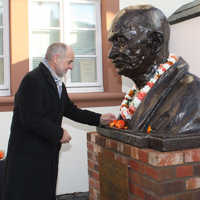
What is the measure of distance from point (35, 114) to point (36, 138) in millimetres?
251

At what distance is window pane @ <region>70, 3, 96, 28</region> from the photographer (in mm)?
5121

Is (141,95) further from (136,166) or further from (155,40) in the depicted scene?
(136,166)

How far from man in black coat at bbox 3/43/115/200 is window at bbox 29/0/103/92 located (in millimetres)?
2097

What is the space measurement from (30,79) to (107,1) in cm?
266

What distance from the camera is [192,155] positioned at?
1.83 m

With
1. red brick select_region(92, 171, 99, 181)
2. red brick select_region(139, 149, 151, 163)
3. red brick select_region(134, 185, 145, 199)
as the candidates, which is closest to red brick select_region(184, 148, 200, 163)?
red brick select_region(139, 149, 151, 163)

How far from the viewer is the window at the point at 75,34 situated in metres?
4.89

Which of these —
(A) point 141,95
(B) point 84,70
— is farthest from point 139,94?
(B) point 84,70

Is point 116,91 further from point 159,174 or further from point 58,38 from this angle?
point 159,174

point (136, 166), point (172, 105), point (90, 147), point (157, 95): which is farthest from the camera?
point (90, 147)

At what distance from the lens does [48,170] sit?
2.84 m

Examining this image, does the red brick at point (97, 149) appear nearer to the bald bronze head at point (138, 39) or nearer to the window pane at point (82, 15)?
the bald bronze head at point (138, 39)

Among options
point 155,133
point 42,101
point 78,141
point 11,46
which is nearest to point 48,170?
point 42,101

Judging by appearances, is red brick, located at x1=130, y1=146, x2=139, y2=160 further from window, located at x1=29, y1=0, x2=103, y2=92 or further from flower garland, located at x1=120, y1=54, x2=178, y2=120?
window, located at x1=29, y1=0, x2=103, y2=92
